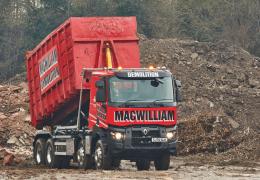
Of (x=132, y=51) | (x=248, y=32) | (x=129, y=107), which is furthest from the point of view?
(x=248, y=32)

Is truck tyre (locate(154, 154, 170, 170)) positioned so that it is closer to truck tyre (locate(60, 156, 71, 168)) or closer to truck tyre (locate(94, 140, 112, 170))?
truck tyre (locate(94, 140, 112, 170))

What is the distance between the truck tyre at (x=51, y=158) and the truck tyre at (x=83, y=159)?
5.24 ft

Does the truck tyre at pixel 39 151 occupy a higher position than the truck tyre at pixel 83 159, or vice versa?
the truck tyre at pixel 39 151

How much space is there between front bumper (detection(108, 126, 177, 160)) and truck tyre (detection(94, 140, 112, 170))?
240 mm

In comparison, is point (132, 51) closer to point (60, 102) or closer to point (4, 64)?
point (60, 102)

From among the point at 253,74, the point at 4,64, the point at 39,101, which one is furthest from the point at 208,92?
the point at 4,64

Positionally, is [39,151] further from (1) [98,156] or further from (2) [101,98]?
(2) [101,98]

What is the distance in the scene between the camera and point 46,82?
24.8m

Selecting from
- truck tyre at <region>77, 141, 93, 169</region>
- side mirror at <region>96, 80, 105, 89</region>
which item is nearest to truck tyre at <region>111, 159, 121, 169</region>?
truck tyre at <region>77, 141, 93, 169</region>

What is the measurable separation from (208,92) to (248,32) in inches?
860

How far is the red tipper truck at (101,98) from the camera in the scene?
21.6 meters

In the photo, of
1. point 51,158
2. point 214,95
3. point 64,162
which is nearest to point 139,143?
point 64,162

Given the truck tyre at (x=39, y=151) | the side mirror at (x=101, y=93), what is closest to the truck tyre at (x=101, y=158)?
the side mirror at (x=101, y=93)

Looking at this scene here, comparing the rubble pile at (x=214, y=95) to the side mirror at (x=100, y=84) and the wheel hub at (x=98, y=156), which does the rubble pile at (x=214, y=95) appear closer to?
the wheel hub at (x=98, y=156)
